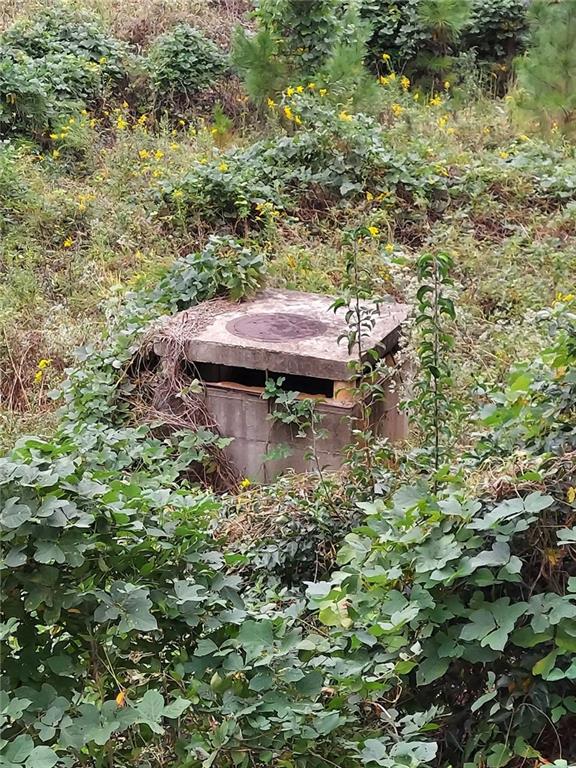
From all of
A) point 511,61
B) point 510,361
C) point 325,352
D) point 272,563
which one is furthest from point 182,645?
point 511,61

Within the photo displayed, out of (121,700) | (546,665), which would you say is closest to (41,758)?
(121,700)

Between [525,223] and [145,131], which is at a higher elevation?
[145,131]

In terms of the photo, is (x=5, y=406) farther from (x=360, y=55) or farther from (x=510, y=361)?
(x=360, y=55)

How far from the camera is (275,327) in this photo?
4.90m

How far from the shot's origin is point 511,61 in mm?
10953

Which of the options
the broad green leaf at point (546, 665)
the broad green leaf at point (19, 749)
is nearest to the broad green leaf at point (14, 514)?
the broad green leaf at point (19, 749)

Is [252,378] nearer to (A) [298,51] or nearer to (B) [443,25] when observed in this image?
(A) [298,51]

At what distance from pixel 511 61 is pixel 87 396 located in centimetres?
822

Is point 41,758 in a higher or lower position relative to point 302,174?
lower

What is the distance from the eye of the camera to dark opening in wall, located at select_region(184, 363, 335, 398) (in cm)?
468

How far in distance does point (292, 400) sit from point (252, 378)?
0.64 metres

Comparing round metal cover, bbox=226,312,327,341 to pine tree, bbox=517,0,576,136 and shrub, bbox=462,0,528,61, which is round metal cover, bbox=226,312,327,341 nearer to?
pine tree, bbox=517,0,576,136

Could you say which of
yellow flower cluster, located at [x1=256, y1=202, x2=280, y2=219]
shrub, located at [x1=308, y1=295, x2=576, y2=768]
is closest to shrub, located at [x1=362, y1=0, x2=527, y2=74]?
yellow flower cluster, located at [x1=256, y1=202, x2=280, y2=219]

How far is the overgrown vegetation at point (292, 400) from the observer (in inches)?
80.2
